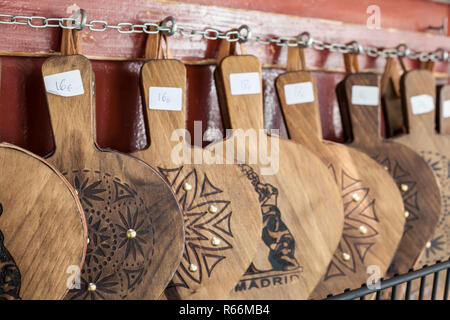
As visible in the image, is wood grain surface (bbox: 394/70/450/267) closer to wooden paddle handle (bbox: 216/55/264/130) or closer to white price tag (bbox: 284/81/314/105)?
white price tag (bbox: 284/81/314/105)

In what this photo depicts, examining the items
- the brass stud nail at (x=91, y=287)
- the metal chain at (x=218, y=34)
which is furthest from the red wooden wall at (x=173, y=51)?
the brass stud nail at (x=91, y=287)

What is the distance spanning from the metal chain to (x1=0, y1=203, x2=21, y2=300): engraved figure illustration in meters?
0.30

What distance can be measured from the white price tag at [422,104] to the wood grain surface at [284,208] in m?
0.30

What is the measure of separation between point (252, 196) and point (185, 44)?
281 millimetres

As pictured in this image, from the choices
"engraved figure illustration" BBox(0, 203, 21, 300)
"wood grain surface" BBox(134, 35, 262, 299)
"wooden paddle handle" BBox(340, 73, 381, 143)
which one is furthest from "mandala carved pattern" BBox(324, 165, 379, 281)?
"engraved figure illustration" BBox(0, 203, 21, 300)

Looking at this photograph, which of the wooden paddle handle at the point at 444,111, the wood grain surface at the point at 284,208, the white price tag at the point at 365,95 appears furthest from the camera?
the wooden paddle handle at the point at 444,111

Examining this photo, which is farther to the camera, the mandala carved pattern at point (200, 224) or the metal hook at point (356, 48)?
the metal hook at point (356, 48)

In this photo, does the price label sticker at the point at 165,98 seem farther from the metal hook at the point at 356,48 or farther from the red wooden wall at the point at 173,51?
the metal hook at the point at 356,48

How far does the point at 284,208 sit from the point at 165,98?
272mm

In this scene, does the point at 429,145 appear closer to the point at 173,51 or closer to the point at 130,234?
the point at 173,51

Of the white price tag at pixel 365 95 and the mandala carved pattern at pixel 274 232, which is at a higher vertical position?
the white price tag at pixel 365 95

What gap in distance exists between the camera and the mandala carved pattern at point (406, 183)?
101cm
